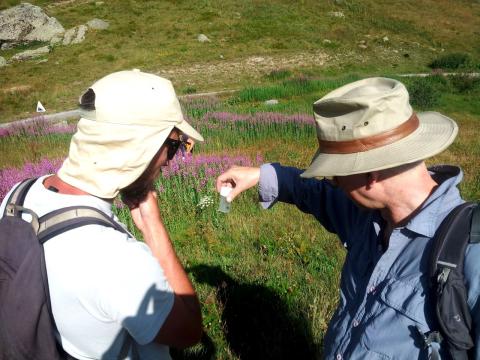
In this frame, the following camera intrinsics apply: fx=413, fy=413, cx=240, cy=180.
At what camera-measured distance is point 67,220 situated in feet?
4.94

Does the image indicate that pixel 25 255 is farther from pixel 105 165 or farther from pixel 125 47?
pixel 125 47

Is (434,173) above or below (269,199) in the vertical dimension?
above

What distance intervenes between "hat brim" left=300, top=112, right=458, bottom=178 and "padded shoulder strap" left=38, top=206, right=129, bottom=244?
2.96 ft

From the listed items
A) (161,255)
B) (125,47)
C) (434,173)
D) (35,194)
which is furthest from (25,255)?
(125,47)

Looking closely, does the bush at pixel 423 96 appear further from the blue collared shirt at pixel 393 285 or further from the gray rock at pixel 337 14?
the gray rock at pixel 337 14

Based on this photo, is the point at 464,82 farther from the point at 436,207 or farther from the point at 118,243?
the point at 118,243

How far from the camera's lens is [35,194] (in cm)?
166

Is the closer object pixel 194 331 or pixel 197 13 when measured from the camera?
pixel 194 331

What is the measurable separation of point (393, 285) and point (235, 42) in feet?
98.5

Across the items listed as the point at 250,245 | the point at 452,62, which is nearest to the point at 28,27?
the point at 452,62

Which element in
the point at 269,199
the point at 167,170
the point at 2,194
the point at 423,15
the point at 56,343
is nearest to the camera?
the point at 56,343

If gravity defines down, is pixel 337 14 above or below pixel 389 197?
below

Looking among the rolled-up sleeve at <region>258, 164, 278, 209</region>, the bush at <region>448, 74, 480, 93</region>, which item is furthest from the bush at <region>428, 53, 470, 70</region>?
the rolled-up sleeve at <region>258, 164, 278, 209</region>

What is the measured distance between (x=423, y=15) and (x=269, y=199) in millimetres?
42980
